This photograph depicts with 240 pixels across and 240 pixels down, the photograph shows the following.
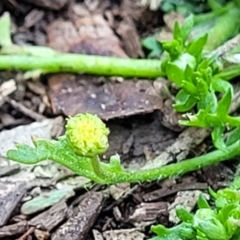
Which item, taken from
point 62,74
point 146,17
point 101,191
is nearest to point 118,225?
point 101,191

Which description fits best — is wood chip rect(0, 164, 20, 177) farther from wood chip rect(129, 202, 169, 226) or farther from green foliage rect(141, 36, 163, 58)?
green foliage rect(141, 36, 163, 58)

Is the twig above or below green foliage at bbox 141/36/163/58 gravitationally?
below

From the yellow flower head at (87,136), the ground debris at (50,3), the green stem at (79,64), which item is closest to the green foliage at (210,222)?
the yellow flower head at (87,136)

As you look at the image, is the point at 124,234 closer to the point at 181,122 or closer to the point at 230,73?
the point at 181,122

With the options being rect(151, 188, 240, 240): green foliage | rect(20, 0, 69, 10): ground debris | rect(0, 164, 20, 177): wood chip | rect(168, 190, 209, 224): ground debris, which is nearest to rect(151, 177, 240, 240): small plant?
rect(151, 188, 240, 240): green foliage

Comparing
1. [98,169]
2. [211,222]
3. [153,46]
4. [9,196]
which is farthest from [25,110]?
[211,222]

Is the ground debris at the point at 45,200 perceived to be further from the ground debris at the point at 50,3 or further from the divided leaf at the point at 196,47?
the ground debris at the point at 50,3

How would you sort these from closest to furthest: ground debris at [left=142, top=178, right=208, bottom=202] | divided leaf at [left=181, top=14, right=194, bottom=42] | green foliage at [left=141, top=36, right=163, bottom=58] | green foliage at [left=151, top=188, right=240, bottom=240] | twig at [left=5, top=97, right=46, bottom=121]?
green foliage at [left=151, top=188, right=240, bottom=240] < ground debris at [left=142, top=178, right=208, bottom=202] < divided leaf at [left=181, top=14, right=194, bottom=42] < twig at [left=5, top=97, right=46, bottom=121] < green foliage at [left=141, top=36, right=163, bottom=58]
